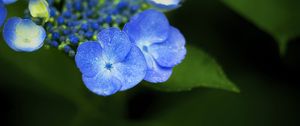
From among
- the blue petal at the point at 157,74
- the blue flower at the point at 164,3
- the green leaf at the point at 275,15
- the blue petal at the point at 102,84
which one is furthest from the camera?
the green leaf at the point at 275,15

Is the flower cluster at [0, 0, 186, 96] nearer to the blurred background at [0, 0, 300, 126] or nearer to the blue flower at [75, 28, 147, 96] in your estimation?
the blue flower at [75, 28, 147, 96]

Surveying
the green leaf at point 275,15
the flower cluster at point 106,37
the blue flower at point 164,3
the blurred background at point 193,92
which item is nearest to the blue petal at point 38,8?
the flower cluster at point 106,37

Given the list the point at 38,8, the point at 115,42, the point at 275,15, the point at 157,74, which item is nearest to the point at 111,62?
the point at 115,42

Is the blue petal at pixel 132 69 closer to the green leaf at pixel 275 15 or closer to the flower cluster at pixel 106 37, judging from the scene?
the flower cluster at pixel 106 37

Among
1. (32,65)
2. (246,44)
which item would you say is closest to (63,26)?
(32,65)

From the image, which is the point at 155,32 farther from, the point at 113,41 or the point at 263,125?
the point at 263,125

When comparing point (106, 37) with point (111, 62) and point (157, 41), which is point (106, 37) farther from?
point (157, 41)
